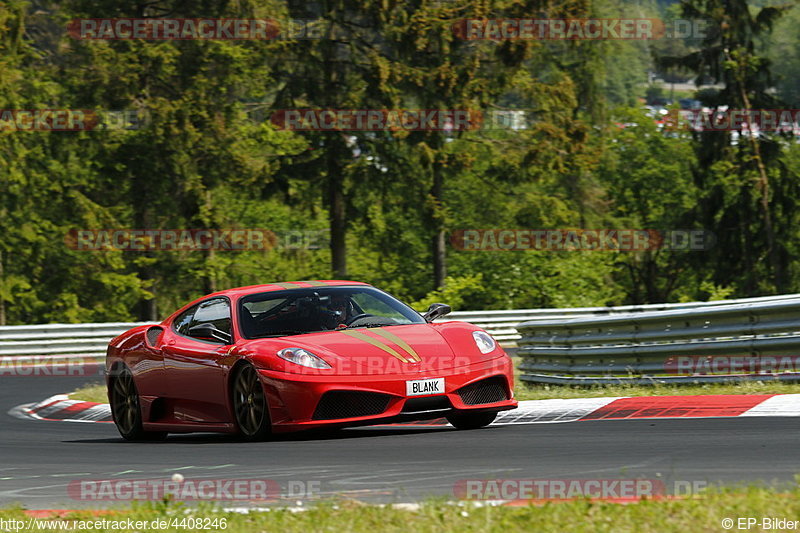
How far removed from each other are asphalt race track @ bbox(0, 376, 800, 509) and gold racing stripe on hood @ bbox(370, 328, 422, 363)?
596 millimetres

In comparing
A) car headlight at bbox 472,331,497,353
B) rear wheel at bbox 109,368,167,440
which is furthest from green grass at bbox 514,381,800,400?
rear wheel at bbox 109,368,167,440

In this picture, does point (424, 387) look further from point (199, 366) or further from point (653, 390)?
point (653, 390)

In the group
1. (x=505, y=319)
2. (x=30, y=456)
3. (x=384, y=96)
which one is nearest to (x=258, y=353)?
(x=30, y=456)

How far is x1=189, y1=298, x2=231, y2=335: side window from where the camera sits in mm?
10391

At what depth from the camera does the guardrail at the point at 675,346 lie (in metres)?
11.1

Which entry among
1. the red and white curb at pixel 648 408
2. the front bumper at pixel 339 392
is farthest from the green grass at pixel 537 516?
the red and white curb at pixel 648 408

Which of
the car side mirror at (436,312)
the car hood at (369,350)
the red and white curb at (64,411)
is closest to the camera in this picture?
the car hood at (369,350)

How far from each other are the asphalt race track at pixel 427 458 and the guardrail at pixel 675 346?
2.13 metres

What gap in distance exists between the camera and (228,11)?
36.6m

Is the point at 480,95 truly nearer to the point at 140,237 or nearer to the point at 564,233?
the point at 564,233

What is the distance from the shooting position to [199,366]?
33.7 ft

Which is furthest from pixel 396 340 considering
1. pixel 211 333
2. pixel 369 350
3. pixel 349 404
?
pixel 211 333

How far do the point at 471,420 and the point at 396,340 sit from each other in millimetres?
931

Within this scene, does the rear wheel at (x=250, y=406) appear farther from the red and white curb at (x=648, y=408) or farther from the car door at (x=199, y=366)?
the red and white curb at (x=648, y=408)
